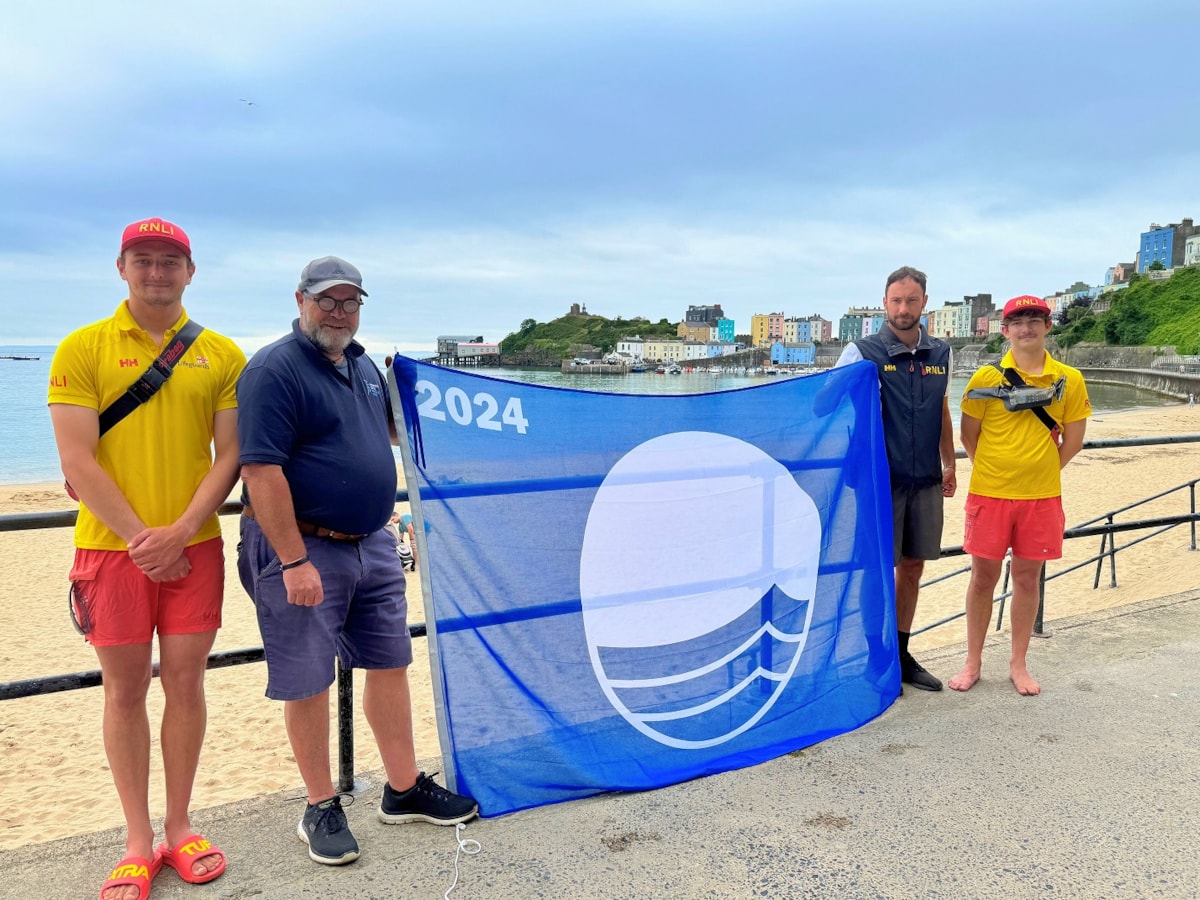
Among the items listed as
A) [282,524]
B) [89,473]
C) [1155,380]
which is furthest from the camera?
[1155,380]

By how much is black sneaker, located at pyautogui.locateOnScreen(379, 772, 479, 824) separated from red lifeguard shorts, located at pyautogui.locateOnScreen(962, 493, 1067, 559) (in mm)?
2483

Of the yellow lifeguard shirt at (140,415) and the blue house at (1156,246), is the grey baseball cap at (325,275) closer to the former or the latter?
the yellow lifeguard shirt at (140,415)

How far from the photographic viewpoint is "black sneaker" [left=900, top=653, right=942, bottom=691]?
12.1 ft

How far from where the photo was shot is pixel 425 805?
2.62m

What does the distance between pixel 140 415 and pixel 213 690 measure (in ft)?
20.3

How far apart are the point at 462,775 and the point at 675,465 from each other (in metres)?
1.35

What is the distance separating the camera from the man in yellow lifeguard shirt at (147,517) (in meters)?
2.20

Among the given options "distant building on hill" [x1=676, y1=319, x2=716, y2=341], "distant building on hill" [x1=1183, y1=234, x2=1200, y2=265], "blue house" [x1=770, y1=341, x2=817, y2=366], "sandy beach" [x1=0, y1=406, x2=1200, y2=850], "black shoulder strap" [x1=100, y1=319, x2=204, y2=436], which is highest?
"distant building on hill" [x1=1183, y1=234, x2=1200, y2=265]

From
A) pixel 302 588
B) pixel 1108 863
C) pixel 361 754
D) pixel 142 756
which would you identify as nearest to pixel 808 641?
pixel 1108 863

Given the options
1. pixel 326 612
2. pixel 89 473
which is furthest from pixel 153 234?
pixel 326 612

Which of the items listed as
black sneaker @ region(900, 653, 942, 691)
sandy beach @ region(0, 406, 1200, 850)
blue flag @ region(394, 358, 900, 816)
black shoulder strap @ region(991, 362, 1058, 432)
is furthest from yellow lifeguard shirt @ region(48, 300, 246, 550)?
black shoulder strap @ region(991, 362, 1058, 432)

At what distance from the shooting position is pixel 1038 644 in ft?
14.0

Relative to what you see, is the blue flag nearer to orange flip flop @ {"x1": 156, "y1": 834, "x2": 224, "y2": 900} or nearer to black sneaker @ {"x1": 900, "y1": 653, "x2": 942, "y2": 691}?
black sneaker @ {"x1": 900, "y1": 653, "x2": 942, "y2": 691}

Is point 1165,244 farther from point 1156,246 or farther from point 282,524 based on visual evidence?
point 282,524
